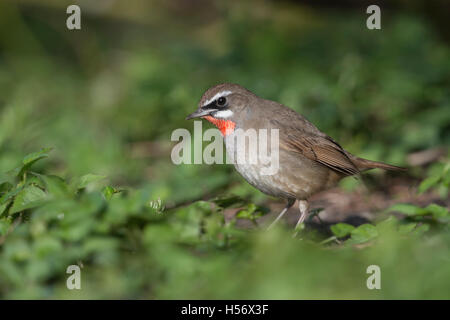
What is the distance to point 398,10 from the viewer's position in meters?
11.6

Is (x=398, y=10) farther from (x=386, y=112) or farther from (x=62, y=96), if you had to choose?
(x=62, y=96)

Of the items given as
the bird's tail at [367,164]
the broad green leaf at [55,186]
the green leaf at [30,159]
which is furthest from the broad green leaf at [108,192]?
the bird's tail at [367,164]

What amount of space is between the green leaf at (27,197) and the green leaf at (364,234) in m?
2.02

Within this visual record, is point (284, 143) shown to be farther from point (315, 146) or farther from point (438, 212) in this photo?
point (438, 212)

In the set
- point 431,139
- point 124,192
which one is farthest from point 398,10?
point 124,192

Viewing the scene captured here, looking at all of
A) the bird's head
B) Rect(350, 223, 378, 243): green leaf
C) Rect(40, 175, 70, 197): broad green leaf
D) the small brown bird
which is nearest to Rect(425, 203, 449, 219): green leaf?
Rect(350, 223, 378, 243): green leaf

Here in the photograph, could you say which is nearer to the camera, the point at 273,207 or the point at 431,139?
the point at 273,207

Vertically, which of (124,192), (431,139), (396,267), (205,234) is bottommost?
(396,267)

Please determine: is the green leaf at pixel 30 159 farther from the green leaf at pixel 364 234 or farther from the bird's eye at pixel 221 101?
the green leaf at pixel 364 234

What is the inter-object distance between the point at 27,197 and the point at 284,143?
233cm

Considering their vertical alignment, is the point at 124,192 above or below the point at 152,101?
below

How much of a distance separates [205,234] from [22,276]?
1096 mm

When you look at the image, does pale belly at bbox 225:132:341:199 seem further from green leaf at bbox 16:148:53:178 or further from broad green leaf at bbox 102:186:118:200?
green leaf at bbox 16:148:53:178

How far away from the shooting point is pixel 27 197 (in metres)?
3.70
